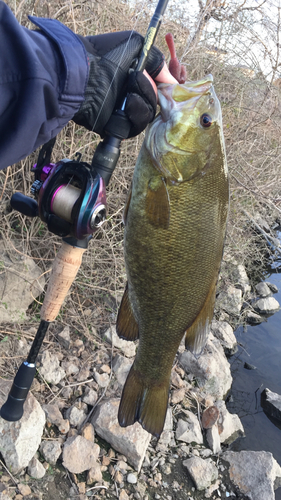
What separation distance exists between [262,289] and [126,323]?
5.03m

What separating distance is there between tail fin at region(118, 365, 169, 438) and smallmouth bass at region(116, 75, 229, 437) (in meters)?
0.30

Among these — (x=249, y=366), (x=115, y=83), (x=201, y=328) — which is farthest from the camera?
(x=249, y=366)

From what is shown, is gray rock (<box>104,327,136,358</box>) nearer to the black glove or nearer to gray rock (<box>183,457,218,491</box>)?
gray rock (<box>183,457,218,491</box>)

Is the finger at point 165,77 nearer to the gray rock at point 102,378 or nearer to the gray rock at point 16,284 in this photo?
the gray rock at point 16,284

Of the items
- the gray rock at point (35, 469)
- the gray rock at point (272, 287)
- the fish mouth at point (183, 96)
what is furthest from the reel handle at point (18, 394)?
the gray rock at point (272, 287)

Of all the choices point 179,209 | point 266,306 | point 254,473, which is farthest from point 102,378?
point 266,306

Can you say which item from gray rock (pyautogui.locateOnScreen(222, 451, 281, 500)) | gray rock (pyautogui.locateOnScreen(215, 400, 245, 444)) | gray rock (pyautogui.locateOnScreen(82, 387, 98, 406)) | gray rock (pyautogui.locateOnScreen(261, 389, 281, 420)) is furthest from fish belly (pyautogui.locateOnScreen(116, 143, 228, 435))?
gray rock (pyautogui.locateOnScreen(261, 389, 281, 420))

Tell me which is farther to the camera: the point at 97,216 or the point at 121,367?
the point at 121,367

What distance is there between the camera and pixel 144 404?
161cm

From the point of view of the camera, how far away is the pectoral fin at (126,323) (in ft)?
5.05

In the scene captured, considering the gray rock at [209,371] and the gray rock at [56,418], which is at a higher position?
the gray rock at [56,418]

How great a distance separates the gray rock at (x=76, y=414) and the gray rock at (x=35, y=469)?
0.38 metres

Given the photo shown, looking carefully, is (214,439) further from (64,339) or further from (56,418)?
(64,339)

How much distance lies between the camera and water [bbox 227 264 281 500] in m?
3.59
